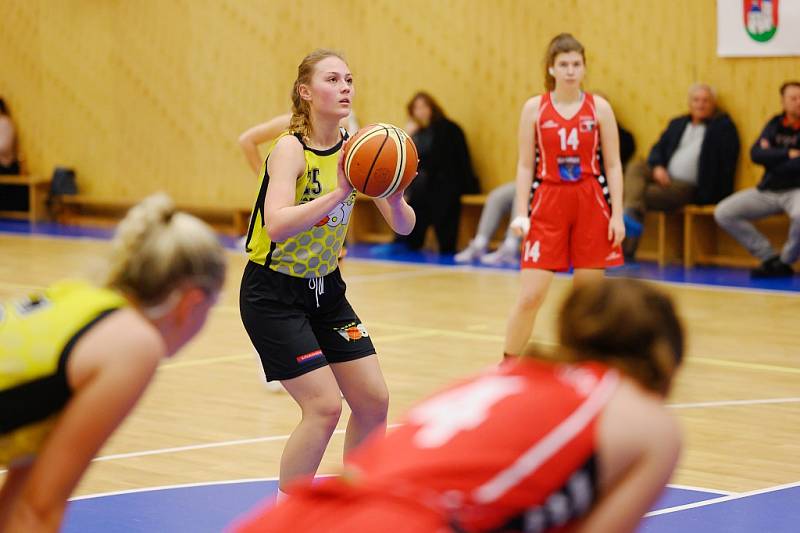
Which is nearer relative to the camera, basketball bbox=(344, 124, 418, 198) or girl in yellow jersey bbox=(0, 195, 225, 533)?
girl in yellow jersey bbox=(0, 195, 225, 533)

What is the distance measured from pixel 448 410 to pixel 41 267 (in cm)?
1078

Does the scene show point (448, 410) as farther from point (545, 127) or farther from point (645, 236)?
point (645, 236)

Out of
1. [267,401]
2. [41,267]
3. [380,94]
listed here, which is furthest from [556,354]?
[380,94]

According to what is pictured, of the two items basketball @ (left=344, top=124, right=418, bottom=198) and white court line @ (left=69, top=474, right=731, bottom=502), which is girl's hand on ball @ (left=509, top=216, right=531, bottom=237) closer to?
white court line @ (left=69, top=474, right=731, bottom=502)

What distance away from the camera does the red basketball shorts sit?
7141mm

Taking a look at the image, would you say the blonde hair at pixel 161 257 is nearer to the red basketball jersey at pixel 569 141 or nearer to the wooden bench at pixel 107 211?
the red basketball jersey at pixel 569 141

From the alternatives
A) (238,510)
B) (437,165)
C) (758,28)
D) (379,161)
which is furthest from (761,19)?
(238,510)

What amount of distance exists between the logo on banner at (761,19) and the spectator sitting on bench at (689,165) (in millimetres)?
626

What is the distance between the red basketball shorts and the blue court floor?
216cm

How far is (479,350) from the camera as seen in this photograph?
828 centimetres

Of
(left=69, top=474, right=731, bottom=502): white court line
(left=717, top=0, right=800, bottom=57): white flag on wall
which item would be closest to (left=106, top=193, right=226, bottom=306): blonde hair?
(left=69, top=474, right=731, bottom=502): white court line

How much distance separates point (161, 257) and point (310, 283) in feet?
6.65

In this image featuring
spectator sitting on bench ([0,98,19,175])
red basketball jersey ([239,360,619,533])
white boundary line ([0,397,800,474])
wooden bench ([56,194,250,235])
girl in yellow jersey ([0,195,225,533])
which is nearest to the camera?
red basketball jersey ([239,360,619,533])

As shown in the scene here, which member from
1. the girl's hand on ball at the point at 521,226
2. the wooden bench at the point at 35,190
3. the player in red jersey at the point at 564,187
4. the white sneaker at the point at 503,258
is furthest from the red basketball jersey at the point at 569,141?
the wooden bench at the point at 35,190
